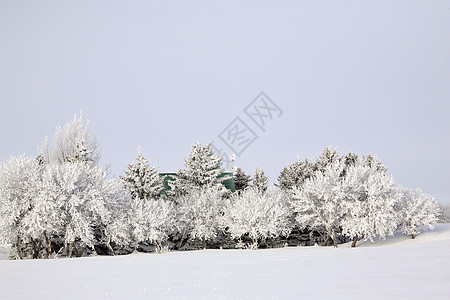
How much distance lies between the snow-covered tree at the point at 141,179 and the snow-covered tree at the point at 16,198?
13.1 m

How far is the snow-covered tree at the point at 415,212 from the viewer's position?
2008 inches

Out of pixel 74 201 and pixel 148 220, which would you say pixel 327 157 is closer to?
pixel 148 220

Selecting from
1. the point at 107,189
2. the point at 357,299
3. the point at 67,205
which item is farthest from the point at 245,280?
the point at 107,189

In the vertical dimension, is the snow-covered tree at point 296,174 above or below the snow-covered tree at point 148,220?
above

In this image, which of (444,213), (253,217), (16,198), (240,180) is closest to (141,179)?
Answer: (253,217)

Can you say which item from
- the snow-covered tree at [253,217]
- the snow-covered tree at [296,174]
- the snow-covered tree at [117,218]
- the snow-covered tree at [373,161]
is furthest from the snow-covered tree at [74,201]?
the snow-covered tree at [373,161]

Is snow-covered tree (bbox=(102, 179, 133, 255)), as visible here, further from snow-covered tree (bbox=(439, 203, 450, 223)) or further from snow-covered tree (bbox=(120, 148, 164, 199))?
snow-covered tree (bbox=(439, 203, 450, 223))

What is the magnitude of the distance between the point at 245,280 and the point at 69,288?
5939 mm

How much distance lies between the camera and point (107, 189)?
42.8 m

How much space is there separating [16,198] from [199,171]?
23113mm

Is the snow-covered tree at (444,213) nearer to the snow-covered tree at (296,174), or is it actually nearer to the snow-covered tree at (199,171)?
the snow-covered tree at (296,174)

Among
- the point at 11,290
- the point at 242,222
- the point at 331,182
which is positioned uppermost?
the point at 331,182

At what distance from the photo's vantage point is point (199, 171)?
56250 millimetres

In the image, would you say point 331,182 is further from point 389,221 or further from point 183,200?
point 183,200
